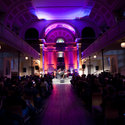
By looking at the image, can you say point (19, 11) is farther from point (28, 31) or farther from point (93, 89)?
point (93, 89)

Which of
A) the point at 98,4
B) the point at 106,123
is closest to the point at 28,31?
the point at 98,4

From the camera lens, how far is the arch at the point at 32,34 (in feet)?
66.9

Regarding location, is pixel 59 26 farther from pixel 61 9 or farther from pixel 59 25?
pixel 61 9

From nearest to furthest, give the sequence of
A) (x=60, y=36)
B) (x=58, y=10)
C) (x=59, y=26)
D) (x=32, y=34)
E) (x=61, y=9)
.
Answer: (x=61, y=9) < (x=58, y=10) < (x=32, y=34) < (x=59, y=26) < (x=60, y=36)

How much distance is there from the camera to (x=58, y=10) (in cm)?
1631

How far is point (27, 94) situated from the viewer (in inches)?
141

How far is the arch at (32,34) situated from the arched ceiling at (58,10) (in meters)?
1.86

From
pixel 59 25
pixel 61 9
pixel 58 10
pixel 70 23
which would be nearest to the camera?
pixel 61 9

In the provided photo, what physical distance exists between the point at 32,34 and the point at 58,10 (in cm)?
694

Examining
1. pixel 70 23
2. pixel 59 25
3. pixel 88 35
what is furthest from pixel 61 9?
pixel 88 35

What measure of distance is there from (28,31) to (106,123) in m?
20.4

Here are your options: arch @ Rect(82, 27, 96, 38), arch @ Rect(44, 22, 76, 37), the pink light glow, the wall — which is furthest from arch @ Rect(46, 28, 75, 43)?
arch @ Rect(82, 27, 96, 38)

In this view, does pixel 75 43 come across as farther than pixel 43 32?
Yes

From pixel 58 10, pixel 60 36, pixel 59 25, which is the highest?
pixel 58 10
